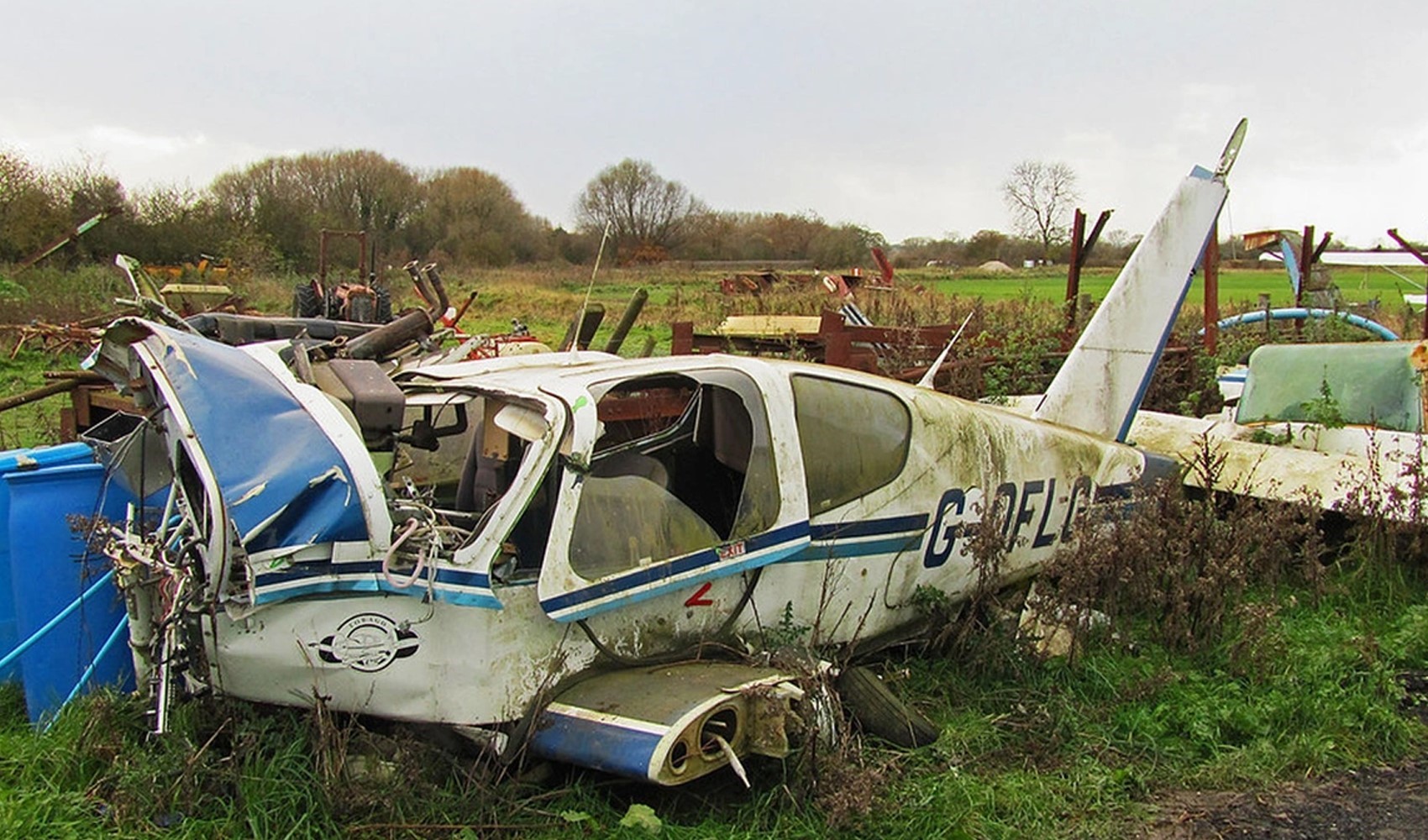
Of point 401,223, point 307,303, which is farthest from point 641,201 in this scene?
point 307,303

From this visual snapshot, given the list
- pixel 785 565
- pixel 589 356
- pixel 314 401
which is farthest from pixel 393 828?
pixel 589 356

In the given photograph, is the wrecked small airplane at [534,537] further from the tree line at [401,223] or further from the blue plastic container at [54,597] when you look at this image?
the tree line at [401,223]

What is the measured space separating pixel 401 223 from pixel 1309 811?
48569 mm

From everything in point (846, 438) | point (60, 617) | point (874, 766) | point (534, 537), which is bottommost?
point (874, 766)

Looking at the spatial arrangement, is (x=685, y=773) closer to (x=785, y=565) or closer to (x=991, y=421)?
(x=785, y=565)

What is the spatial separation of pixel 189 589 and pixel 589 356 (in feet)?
7.39

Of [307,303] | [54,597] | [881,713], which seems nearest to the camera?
[54,597]

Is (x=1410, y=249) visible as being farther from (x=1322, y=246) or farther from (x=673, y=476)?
(x=673, y=476)

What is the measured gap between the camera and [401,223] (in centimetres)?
4825

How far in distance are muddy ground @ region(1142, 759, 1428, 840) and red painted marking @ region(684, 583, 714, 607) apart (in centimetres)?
176

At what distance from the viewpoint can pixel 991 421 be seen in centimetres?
502

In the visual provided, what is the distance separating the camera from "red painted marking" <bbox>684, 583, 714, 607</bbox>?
155 inches

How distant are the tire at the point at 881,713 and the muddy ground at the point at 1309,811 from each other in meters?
0.88

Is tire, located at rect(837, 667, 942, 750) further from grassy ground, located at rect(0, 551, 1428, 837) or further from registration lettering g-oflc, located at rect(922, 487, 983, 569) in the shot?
registration lettering g-oflc, located at rect(922, 487, 983, 569)
